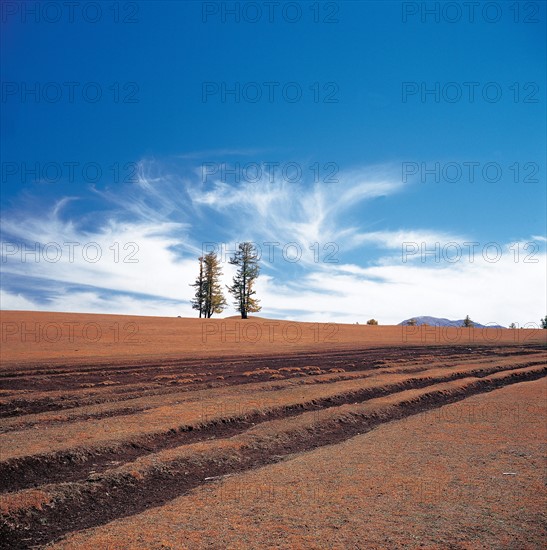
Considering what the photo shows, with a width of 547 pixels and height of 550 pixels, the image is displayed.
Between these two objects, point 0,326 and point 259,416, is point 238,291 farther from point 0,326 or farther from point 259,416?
point 259,416

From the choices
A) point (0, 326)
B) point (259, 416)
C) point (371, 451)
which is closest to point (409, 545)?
point (371, 451)

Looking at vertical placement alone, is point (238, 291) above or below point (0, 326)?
above

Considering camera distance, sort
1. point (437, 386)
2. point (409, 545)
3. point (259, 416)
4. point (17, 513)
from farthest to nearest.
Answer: point (437, 386), point (259, 416), point (17, 513), point (409, 545)

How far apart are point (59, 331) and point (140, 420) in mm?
40532

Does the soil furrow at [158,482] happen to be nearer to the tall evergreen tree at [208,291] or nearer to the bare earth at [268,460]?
the bare earth at [268,460]

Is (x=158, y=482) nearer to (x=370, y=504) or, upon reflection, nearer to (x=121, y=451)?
(x=121, y=451)

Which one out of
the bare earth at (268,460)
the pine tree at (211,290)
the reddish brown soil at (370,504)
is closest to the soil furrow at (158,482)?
the bare earth at (268,460)

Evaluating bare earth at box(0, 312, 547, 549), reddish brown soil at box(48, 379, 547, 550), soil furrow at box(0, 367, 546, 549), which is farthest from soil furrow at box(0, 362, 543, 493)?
reddish brown soil at box(48, 379, 547, 550)

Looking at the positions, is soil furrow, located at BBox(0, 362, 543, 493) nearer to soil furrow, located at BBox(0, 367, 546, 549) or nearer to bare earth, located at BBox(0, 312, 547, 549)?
bare earth, located at BBox(0, 312, 547, 549)

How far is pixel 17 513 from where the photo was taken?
8.17 m

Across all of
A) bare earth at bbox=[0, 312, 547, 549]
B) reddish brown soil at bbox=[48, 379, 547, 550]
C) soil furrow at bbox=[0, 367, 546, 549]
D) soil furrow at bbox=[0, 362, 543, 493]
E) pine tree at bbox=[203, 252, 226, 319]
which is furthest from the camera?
pine tree at bbox=[203, 252, 226, 319]

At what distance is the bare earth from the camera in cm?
730

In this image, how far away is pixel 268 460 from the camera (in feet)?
37.4

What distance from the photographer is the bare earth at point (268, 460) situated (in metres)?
7.30
